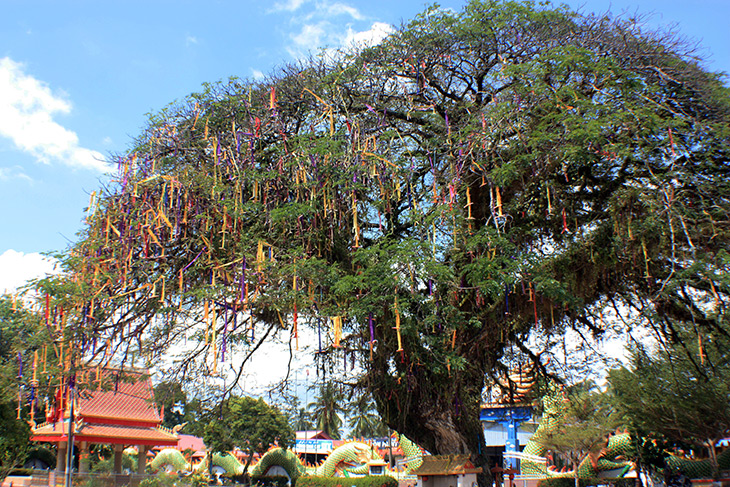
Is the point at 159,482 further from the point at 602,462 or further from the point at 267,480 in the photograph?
the point at 602,462

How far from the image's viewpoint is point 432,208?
30.6ft

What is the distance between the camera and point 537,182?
945 centimetres

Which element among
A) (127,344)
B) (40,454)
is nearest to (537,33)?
(127,344)

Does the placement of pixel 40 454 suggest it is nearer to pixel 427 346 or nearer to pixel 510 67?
pixel 427 346

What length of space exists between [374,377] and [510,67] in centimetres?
572

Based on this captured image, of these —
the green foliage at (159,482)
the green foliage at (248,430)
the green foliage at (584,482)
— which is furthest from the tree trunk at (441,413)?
the green foliage at (248,430)

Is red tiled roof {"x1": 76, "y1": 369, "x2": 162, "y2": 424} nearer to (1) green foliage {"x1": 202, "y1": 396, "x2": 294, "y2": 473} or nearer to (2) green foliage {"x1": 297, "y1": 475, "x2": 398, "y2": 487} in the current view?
(2) green foliage {"x1": 297, "y1": 475, "x2": 398, "y2": 487}

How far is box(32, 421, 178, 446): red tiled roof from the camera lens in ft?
59.0

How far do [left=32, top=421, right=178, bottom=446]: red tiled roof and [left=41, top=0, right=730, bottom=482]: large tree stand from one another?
939cm

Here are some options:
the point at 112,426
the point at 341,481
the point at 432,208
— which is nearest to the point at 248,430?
the point at 341,481

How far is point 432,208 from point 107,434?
14528 millimetres

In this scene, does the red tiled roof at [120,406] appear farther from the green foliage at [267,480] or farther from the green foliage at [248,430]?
the green foliage at [267,480]

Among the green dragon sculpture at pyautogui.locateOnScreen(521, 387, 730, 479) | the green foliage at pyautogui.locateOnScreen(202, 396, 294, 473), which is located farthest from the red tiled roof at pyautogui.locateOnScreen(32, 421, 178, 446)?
the green dragon sculpture at pyautogui.locateOnScreen(521, 387, 730, 479)

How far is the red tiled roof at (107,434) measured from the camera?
1797cm
